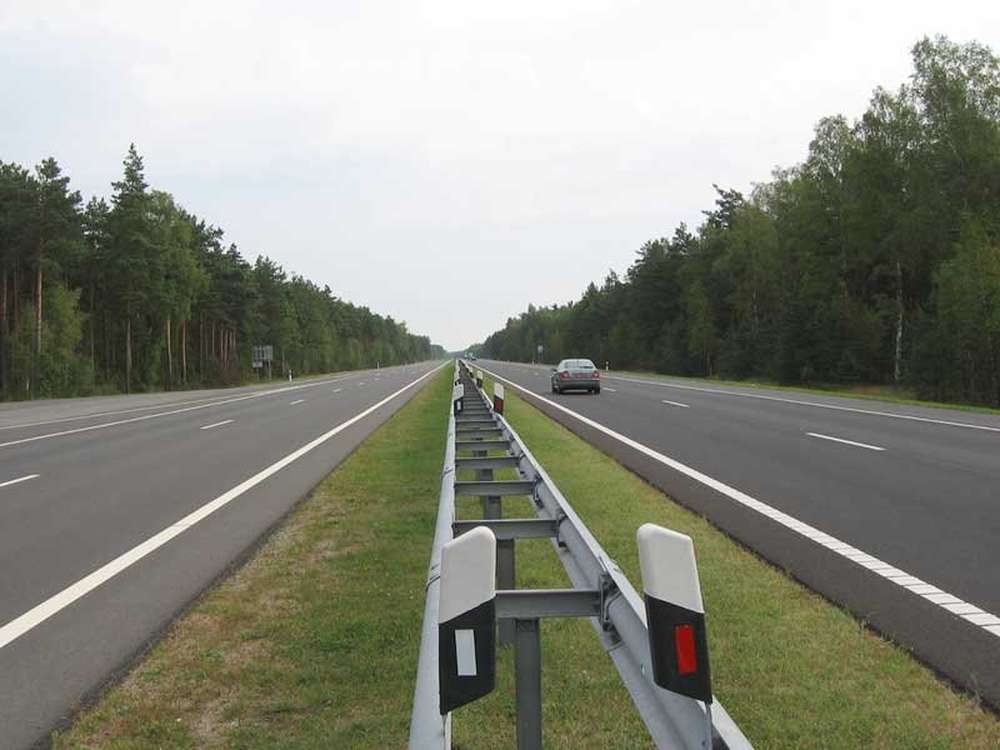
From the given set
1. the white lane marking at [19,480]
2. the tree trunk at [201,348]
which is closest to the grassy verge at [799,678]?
the white lane marking at [19,480]

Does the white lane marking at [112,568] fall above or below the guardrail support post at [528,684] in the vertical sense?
below

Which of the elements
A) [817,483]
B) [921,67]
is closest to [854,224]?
[921,67]

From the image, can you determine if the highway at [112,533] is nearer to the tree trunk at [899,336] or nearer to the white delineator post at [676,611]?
the white delineator post at [676,611]

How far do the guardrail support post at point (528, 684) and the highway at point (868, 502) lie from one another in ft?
8.28

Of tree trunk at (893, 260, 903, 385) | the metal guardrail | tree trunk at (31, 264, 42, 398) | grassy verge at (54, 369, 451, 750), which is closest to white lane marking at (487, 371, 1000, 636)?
the metal guardrail

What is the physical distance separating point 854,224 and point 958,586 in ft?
149

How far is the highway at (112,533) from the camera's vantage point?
4.82 metres

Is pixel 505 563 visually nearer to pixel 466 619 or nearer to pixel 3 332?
pixel 466 619

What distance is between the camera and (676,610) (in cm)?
225

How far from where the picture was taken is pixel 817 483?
10594 mm

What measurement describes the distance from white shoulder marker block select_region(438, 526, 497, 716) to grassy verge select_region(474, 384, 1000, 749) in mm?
1586

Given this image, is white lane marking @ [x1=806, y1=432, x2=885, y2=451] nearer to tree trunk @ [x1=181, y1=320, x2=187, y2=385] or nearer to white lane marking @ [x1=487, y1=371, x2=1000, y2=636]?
white lane marking @ [x1=487, y1=371, x2=1000, y2=636]

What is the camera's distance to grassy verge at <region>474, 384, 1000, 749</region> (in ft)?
12.2

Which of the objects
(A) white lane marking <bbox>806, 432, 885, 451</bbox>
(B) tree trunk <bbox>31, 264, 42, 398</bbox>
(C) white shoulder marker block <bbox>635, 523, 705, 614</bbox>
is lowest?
(A) white lane marking <bbox>806, 432, 885, 451</bbox>
